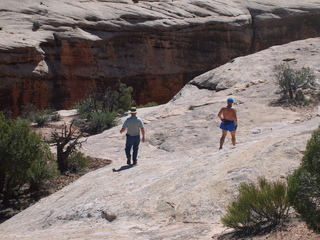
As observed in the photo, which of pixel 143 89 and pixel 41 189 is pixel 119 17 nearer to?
pixel 143 89

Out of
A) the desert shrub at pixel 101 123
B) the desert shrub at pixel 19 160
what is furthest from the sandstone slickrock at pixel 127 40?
the desert shrub at pixel 19 160

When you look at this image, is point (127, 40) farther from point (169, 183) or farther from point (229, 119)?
point (169, 183)

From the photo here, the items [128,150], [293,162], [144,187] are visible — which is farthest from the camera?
[128,150]

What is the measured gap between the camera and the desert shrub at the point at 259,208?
541cm

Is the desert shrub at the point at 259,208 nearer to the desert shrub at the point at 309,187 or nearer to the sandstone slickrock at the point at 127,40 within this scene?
the desert shrub at the point at 309,187

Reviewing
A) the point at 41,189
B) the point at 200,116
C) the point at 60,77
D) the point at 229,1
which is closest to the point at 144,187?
the point at 41,189

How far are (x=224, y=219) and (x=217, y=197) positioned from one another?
3.71 feet

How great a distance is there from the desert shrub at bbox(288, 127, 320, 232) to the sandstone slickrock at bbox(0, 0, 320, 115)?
2036 cm

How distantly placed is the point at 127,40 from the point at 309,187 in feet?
77.9

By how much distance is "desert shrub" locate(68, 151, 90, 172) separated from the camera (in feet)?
41.2

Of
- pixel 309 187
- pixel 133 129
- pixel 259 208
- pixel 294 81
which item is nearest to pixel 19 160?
pixel 133 129

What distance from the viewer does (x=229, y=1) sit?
1300 inches

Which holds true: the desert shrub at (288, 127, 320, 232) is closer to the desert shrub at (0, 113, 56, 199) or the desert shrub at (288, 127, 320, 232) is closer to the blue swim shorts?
the blue swim shorts

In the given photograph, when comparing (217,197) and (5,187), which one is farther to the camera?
(5,187)
